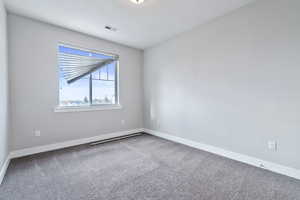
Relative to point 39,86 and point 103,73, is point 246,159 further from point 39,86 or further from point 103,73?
point 39,86

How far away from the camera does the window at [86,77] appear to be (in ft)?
10.1

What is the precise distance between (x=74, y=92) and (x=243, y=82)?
3475mm

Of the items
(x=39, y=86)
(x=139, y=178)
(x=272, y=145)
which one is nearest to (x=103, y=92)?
(x=39, y=86)

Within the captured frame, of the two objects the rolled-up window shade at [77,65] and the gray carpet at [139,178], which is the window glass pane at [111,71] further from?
the gray carpet at [139,178]

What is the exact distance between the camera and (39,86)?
273 centimetres

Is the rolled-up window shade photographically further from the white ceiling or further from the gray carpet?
the gray carpet

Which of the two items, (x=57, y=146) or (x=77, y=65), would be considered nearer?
(x=57, y=146)

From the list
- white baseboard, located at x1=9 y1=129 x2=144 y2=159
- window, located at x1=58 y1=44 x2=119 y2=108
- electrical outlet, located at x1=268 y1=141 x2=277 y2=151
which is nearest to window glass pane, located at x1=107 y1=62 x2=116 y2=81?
window, located at x1=58 y1=44 x2=119 y2=108

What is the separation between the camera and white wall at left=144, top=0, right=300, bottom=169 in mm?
1944

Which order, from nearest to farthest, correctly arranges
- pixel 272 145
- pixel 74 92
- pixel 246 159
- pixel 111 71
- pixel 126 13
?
pixel 272 145 → pixel 246 159 → pixel 126 13 → pixel 74 92 → pixel 111 71

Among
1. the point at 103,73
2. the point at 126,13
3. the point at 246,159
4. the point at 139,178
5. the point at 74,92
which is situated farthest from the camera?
the point at 103,73

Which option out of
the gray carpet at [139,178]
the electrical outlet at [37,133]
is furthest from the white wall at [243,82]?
the electrical outlet at [37,133]

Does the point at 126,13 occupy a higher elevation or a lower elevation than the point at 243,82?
higher

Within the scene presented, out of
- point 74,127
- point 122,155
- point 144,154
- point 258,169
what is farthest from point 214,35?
point 74,127
